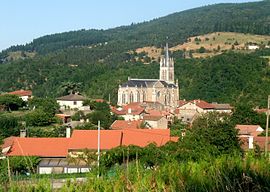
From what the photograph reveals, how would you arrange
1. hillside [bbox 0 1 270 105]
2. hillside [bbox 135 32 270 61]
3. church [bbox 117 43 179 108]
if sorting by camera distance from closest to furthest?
1. church [bbox 117 43 179 108]
2. hillside [bbox 0 1 270 105]
3. hillside [bbox 135 32 270 61]

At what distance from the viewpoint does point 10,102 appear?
1965 inches

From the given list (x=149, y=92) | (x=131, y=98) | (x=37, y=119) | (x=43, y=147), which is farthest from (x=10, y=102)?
(x=43, y=147)

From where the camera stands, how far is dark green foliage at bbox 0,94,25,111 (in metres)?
49.5

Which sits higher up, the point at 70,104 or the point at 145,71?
the point at 145,71

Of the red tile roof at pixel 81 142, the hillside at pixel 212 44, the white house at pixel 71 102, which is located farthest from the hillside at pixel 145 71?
the red tile roof at pixel 81 142

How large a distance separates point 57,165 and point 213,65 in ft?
177

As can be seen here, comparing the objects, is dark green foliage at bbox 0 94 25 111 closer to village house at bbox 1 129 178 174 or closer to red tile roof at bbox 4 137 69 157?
village house at bbox 1 129 178 174

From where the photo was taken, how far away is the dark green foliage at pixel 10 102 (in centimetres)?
4951

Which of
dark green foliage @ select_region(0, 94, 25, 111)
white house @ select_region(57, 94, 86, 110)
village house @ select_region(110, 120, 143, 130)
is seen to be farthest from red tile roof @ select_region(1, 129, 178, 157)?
white house @ select_region(57, 94, 86, 110)

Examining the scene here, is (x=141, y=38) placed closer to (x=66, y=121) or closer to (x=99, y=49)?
(x=99, y=49)

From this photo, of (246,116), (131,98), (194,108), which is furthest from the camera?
(131,98)

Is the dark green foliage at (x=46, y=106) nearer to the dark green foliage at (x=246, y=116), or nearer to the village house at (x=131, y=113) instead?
the village house at (x=131, y=113)

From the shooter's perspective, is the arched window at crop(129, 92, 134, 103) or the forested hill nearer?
the arched window at crop(129, 92, 134, 103)

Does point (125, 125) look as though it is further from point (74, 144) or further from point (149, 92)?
point (149, 92)
